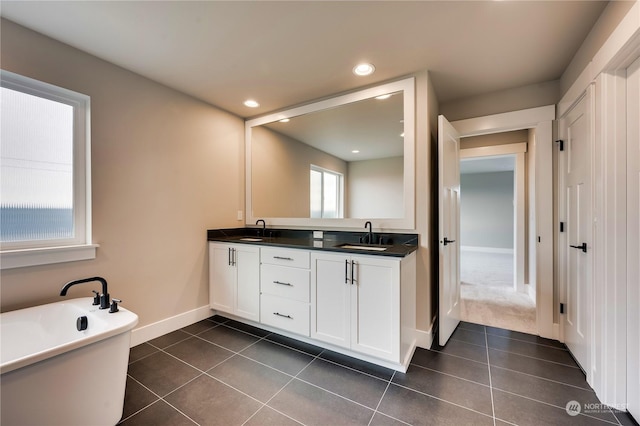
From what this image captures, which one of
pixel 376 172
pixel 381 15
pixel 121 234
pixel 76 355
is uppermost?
pixel 381 15

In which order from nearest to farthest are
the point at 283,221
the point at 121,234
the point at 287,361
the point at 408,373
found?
the point at 408,373 → the point at 287,361 → the point at 121,234 → the point at 283,221

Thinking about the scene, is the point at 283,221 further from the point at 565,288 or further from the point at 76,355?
the point at 565,288

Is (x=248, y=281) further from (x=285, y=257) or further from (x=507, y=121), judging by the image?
(x=507, y=121)

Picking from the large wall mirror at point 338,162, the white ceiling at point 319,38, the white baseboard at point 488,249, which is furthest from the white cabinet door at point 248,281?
the white baseboard at point 488,249

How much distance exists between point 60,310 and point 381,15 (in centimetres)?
279

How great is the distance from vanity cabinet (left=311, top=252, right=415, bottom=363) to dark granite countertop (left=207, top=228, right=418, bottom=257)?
0.22 feet

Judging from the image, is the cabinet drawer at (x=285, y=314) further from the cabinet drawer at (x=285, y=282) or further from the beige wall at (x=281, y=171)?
the beige wall at (x=281, y=171)

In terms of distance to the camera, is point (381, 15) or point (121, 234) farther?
point (121, 234)

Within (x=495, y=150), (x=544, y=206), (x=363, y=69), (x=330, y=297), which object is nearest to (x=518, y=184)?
(x=495, y=150)

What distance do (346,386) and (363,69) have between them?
244cm

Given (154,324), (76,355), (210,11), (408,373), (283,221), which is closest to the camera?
(76,355)

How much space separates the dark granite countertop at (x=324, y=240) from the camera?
208 cm

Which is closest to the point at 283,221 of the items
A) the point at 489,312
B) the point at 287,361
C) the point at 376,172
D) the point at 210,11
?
the point at 376,172

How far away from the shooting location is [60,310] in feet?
5.66
